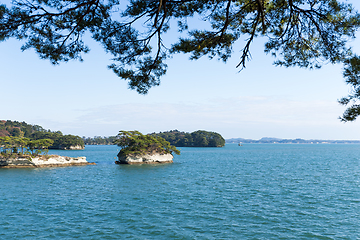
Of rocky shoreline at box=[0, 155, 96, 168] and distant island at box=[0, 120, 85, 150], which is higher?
distant island at box=[0, 120, 85, 150]

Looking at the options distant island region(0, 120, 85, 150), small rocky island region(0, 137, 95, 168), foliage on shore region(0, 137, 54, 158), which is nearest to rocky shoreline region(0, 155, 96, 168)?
small rocky island region(0, 137, 95, 168)

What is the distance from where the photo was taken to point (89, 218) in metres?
17.7

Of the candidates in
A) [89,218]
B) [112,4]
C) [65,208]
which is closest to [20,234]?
[89,218]

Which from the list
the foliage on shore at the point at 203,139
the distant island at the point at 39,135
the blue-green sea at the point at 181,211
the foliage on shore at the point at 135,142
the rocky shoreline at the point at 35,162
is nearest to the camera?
the blue-green sea at the point at 181,211

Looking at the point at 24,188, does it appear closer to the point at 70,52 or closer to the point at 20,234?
the point at 20,234

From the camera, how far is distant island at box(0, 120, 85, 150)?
133000mm

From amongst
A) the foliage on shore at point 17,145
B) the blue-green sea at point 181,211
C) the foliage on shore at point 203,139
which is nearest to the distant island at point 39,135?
the foliage on shore at point 17,145

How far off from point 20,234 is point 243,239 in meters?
12.8

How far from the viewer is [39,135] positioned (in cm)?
14388

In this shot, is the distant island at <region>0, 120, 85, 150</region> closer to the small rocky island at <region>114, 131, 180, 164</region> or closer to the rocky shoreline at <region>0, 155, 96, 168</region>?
the rocky shoreline at <region>0, 155, 96, 168</region>

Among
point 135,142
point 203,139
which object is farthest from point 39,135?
point 135,142

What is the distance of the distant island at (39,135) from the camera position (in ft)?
436

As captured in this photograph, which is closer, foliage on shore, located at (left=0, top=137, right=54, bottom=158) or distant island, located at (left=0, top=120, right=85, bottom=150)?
foliage on shore, located at (left=0, top=137, right=54, bottom=158)

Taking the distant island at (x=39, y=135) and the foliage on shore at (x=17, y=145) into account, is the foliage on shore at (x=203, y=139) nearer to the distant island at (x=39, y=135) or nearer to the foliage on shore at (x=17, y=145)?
the distant island at (x=39, y=135)
